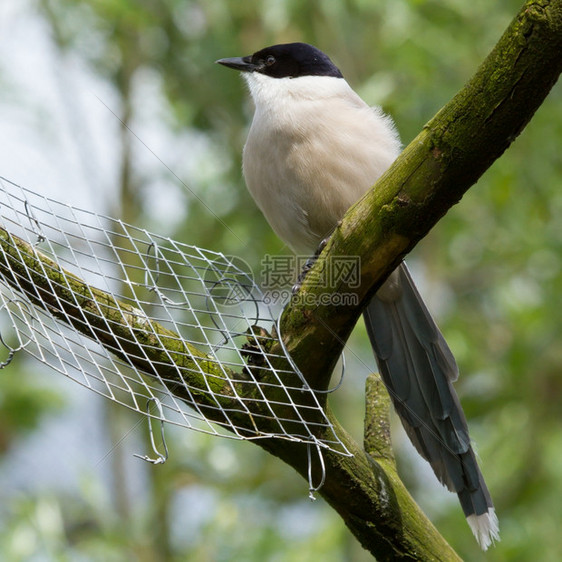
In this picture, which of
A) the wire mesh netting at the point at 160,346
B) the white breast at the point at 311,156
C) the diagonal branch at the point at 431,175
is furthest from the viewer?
the white breast at the point at 311,156

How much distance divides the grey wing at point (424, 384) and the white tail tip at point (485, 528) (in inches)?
0.7

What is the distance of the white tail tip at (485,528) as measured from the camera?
276cm

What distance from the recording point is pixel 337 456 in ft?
7.97

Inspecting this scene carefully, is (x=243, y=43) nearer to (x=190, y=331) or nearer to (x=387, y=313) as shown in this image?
(x=190, y=331)

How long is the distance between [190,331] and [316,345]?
3519 mm

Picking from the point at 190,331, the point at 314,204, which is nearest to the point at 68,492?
the point at 190,331

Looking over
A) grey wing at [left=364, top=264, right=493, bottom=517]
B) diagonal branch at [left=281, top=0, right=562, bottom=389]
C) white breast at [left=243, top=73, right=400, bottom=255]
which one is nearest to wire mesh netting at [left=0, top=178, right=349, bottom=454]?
diagonal branch at [left=281, top=0, right=562, bottom=389]

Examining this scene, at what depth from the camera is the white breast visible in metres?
3.14

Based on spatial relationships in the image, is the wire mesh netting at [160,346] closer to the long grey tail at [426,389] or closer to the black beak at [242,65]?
the long grey tail at [426,389]

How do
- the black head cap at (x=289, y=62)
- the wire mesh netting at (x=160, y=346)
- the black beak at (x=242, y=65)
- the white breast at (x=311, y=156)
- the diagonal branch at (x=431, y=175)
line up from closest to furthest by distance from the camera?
the diagonal branch at (x=431, y=175) < the wire mesh netting at (x=160, y=346) < the white breast at (x=311, y=156) < the black head cap at (x=289, y=62) < the black beak at (x=242, y=65)

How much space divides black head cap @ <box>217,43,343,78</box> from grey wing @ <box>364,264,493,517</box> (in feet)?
3.39

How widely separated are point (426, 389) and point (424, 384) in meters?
0.02

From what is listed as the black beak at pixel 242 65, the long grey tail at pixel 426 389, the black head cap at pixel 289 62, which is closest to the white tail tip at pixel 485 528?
the long grey tail at pixel 426 389

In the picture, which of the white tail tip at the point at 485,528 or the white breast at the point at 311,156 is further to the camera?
the white breast at the point at 311,156
